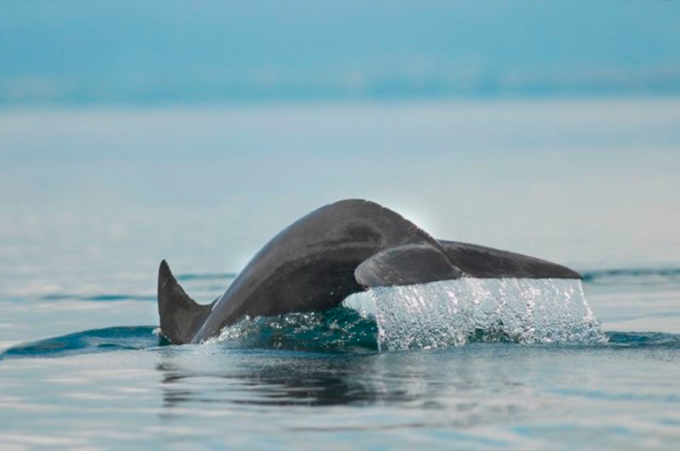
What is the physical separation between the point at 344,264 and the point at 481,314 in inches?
49.9

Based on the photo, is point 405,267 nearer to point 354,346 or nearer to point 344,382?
point 344,382

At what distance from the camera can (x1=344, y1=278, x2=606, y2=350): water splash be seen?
540 inches

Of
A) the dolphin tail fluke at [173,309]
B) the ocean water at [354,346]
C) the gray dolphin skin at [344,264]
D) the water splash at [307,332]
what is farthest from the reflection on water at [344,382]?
the dolphin tail fluke at [173,309]

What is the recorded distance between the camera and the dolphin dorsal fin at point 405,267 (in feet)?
42.0

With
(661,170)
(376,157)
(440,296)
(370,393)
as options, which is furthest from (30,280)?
(376,157)

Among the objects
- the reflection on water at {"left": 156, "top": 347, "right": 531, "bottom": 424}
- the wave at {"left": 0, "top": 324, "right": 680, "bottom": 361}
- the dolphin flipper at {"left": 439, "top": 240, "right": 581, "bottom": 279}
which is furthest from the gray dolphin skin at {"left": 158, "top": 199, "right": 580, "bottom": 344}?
the reflection on water at {"left": 156, "top": 347, "right": 531, "bottom": 424}

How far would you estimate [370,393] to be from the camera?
467 inches

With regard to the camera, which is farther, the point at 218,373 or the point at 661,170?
the point at 661,170

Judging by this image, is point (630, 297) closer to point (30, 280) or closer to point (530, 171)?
point (30, 280)

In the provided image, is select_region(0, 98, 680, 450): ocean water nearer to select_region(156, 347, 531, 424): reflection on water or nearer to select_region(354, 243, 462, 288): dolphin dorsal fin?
select_region(156, 347, 531, 424): reflection on water

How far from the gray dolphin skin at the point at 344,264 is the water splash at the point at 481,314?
0.57ft

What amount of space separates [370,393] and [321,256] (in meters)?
2.48

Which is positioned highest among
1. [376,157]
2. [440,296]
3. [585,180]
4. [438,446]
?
[376,157]

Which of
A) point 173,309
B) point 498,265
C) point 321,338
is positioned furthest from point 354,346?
point 173,309
